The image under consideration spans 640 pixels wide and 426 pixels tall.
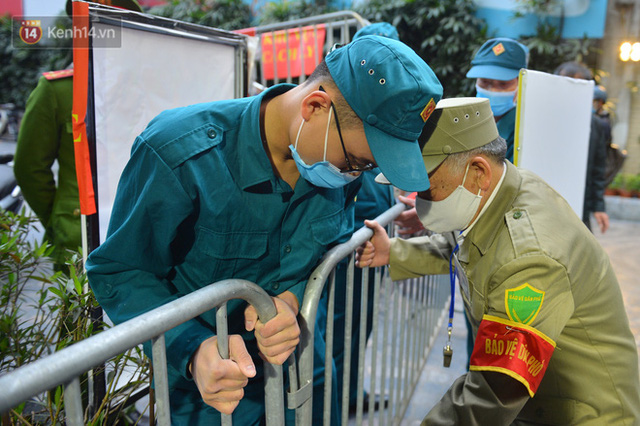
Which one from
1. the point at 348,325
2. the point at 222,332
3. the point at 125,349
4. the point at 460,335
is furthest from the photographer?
the point at 460,335

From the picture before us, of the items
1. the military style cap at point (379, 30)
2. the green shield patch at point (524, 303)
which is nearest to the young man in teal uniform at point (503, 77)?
the military style cap at point (379, 30)

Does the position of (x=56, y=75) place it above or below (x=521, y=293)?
above

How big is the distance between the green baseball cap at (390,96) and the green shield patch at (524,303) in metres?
0.38

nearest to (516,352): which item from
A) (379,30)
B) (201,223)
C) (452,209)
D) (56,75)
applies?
(452,209)

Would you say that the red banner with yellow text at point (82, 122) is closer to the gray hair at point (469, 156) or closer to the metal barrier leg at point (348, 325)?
the metal barrier leg at point (348, 325)

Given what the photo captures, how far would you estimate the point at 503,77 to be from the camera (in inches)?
121

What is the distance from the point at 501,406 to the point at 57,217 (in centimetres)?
248

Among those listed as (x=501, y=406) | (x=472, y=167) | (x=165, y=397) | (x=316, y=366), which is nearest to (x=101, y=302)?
(x=165, y=397)

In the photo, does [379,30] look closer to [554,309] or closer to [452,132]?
[452,132]

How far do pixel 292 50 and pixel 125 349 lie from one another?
4.12 metres

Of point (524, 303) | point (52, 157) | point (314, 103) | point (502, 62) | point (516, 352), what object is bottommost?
point (516, 352)

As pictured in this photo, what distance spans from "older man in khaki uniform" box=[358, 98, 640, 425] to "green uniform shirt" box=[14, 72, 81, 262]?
197cm

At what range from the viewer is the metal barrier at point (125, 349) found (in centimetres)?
69

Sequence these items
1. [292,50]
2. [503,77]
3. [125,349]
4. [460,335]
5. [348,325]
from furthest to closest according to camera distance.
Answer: [292,50] < [460,335] < [503,77] < [348,325] < [125,349]
